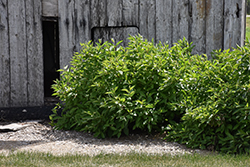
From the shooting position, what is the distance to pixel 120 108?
4621 millimetres

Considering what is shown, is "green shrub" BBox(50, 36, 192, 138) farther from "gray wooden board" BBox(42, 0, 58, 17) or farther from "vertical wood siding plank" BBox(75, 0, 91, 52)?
"gray wooden board" BBox(42, 0, 58, 17)

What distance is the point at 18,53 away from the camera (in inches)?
252

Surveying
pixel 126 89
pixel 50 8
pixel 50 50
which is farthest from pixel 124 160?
pixel 50 50

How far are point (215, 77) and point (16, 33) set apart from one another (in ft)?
13.3

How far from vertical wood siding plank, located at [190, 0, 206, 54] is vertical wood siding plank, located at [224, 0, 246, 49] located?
44cm

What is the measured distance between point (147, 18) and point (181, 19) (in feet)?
2.29

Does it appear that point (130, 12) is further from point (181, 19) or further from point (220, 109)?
point (220, 109)

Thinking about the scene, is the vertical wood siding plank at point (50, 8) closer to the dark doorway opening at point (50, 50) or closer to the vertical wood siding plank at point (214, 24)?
the vertical wood siding plank at point (214, 24)

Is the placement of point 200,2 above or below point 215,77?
above

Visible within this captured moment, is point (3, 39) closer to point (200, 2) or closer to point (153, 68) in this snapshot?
point (153, 68)

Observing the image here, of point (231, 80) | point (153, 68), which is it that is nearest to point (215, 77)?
point (231, 80)

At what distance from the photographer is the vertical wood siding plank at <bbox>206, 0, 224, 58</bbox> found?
644 centimetres

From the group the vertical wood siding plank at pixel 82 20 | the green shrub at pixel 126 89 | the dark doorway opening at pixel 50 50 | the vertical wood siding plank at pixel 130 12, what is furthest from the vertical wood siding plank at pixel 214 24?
the dark doorway opening at pixel 50 50

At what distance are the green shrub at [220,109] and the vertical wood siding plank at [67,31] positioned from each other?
9.12ft
